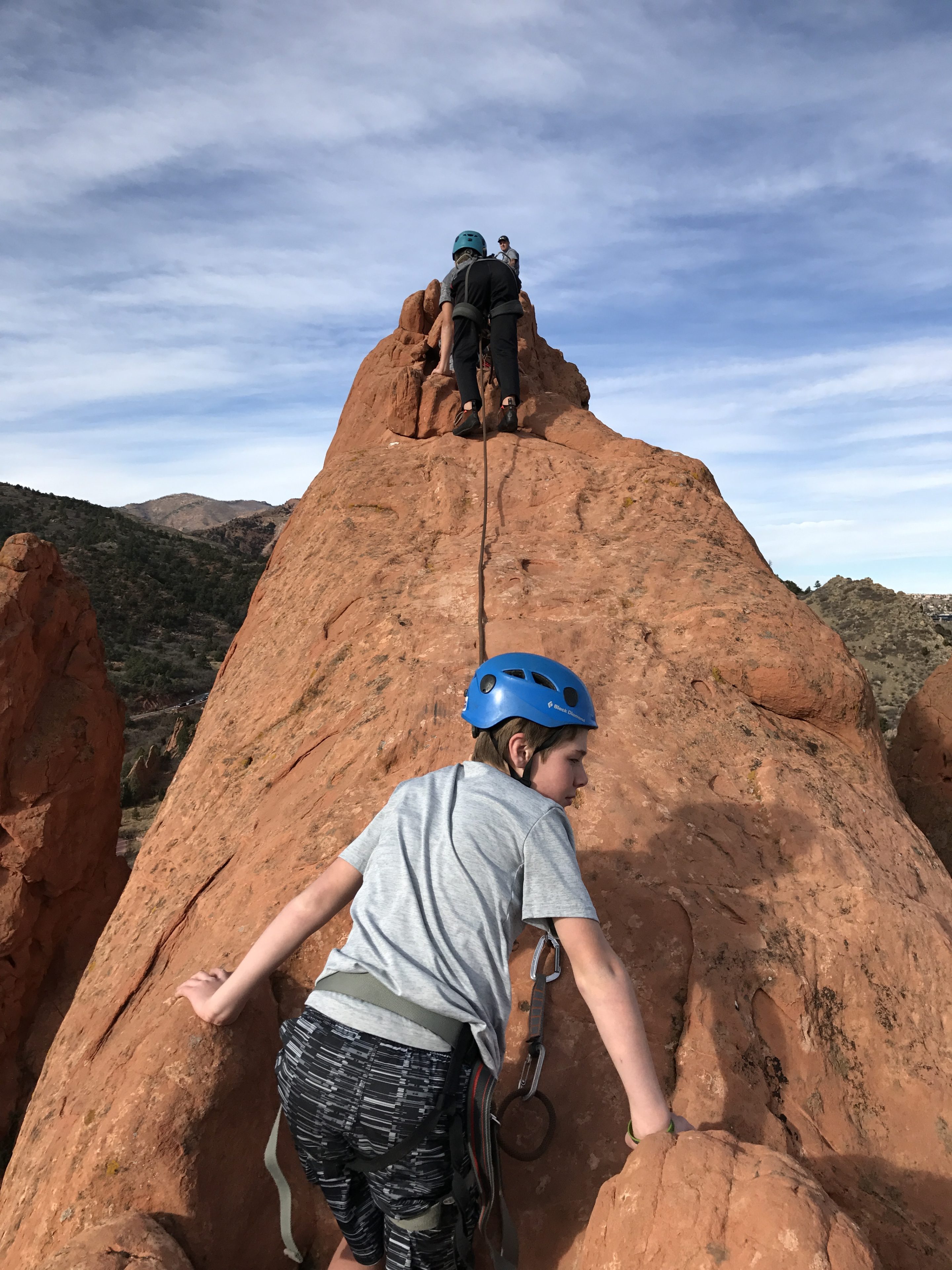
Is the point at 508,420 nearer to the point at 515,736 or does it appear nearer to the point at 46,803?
the point at 515,736

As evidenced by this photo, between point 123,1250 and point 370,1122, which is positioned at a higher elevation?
point 370,1122

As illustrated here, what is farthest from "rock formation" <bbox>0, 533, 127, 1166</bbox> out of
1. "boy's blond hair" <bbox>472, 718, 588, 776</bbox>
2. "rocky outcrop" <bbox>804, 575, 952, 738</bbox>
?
"rocky outcrop" <bbox>804, 575, 952, 738</bbox>

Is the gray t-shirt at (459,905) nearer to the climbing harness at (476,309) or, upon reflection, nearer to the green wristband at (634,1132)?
the green wristband at (634,1132)

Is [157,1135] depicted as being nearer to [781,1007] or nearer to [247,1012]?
[247,1012]

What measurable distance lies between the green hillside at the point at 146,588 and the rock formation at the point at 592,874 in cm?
2408

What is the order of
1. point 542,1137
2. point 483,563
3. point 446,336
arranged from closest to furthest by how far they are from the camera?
1. point 542,1137
2. point 483,563
3. point 446,336

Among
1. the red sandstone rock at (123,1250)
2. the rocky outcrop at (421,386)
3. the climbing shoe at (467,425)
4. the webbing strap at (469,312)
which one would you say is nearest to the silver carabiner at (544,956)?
the red sandstone rock at (123,1250)

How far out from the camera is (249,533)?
69.8 metres

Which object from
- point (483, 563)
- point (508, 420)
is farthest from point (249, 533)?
point (483, 563)

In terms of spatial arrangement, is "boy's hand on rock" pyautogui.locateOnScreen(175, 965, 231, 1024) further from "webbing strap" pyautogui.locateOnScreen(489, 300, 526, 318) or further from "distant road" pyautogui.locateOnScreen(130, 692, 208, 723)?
"distant road" pyautogui.locateOnScreen(130, 692, 208, 723)

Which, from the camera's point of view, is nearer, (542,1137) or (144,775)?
(542,1137)

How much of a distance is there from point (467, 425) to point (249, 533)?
6621 centimetres

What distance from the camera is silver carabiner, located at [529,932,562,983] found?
97.9 inches

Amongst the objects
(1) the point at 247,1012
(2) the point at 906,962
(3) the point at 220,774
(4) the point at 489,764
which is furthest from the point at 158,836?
(2) the point at 906,962
